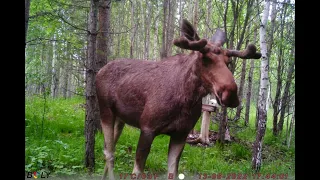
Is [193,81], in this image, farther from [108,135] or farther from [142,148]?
[108,135]

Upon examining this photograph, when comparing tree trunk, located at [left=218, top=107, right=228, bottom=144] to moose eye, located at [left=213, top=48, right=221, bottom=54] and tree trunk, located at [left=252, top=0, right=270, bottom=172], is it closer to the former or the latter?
tree trunk, located at [left=252, top=0, right=270, bottom=172]

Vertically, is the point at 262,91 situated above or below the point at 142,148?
above

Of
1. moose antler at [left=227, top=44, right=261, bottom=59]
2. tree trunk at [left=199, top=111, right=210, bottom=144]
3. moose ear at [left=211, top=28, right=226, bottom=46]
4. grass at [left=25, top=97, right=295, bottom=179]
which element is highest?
moose ear at [left=211, top=28, right=226, bottom=46]

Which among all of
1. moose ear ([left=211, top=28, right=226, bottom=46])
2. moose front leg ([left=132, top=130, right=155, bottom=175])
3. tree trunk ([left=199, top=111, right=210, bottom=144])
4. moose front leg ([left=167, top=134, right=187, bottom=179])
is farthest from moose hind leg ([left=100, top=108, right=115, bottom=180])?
tree trunk ([left=199, top=111, right=210, bottom=144])

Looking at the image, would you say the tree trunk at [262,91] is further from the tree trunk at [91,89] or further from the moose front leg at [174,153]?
the tree trunk at [91,89]

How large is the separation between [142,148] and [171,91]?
0.62 m

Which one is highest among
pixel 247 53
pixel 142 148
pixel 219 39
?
pixel 219 39

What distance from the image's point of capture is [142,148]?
2.73 m

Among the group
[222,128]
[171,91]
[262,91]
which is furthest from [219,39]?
[222,128]

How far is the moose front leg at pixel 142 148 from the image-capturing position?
106 inches

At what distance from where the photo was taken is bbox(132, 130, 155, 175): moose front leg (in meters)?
2.69
